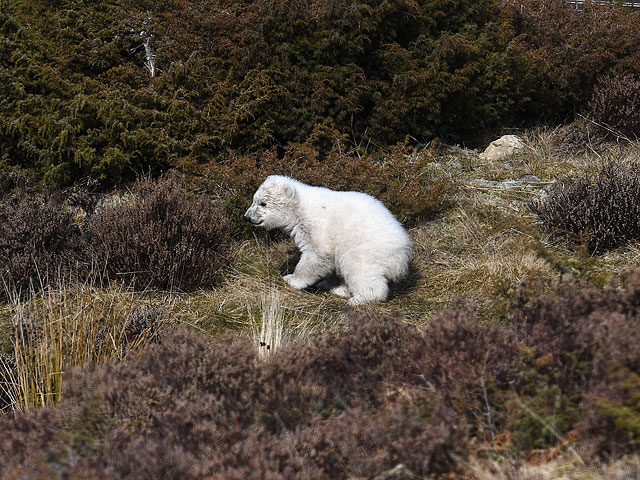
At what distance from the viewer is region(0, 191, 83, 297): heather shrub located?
5.34 meters

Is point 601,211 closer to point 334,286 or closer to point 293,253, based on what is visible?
point 334,286

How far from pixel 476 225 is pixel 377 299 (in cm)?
179

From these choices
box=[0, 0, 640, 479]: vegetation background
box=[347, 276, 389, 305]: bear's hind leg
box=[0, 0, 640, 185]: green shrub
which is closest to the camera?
box=[0, 0, 640, 479]: vegetation background

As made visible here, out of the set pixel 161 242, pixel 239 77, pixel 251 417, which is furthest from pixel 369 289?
pixel 239 77

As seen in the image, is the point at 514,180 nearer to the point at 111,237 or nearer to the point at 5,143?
the point at 111,237

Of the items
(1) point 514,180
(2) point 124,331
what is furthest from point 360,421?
(1) point 514,180

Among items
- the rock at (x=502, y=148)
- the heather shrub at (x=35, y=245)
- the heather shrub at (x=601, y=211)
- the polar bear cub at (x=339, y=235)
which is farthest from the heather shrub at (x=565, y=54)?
the heather shrub at (x=35, y=245)

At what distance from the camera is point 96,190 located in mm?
7352

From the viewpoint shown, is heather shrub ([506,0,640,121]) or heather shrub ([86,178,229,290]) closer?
heather shrub ([86,178,229,290])

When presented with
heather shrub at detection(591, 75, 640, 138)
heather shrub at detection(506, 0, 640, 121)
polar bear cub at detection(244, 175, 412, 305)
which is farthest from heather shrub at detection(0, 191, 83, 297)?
heather shrub at detection(591, 75, 640, 138)

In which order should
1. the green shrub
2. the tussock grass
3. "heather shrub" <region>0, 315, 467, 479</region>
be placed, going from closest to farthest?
"heather shrub" <region>0, 315, 467, 479</region>
the tussock grass
the green shrub

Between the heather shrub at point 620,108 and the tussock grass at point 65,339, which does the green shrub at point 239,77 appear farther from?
the tussock grass at point 65,339

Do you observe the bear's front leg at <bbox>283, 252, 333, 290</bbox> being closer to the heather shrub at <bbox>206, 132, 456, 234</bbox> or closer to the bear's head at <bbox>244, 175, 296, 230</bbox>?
the bear's head at <bbox>244, 175, 296, 230</bbox>

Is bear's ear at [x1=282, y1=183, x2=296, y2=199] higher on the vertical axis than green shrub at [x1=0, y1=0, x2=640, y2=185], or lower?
lower
